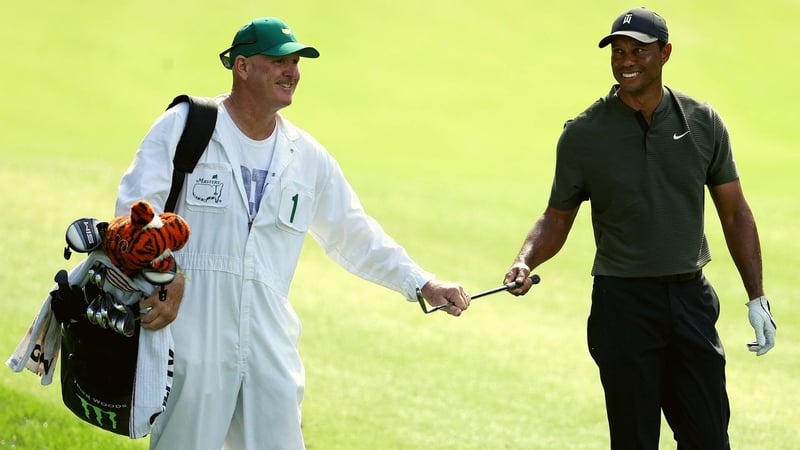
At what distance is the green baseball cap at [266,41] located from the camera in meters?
5.02

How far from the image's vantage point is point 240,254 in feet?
16.2

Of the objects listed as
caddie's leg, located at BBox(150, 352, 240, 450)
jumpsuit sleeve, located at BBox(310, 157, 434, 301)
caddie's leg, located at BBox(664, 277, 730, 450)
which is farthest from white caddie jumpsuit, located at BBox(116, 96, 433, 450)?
caddie's leg, located at BBox(664, 277, 730, 450)

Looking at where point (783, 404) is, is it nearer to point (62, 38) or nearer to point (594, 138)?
point (594, 138)

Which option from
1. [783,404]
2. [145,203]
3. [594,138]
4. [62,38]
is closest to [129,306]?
[145,203]

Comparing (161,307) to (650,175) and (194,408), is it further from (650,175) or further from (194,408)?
(650,175)

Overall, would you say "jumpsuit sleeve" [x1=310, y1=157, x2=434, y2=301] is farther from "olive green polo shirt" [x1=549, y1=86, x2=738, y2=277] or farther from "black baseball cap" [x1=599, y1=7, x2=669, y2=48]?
"black baseball cap" [x1=599, y1=7, x2=669, y2=48]

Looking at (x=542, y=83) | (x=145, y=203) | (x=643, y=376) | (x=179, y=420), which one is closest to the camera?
(x=145, y=203)

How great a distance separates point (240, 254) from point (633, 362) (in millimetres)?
1576

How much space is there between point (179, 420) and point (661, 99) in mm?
2236

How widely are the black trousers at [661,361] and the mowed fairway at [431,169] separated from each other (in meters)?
2.74

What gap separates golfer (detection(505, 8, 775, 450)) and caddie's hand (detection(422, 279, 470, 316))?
A: 0.75 ft

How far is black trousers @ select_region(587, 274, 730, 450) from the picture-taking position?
204 inches

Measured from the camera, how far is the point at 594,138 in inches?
208

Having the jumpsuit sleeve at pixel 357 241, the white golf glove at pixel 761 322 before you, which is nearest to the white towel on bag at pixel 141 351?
the jumpsuit sleeve at pixel 357 241
